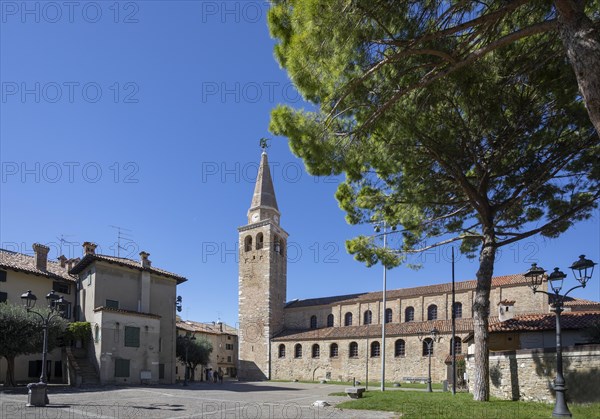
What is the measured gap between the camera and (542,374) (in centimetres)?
1355

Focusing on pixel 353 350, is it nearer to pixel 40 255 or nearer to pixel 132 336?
pixel 132 336

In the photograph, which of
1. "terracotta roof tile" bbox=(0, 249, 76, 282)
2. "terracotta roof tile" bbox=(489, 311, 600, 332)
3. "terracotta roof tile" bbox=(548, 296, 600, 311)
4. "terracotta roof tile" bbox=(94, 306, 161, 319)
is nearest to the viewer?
"terracotta roof tile" bbox=(489, 311, 600, 332)

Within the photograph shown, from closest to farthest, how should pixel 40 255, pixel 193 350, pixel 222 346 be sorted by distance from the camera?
pixel 40 255 < pixel 193 350 < pixel 222 346

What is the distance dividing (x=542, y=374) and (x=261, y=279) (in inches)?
1346

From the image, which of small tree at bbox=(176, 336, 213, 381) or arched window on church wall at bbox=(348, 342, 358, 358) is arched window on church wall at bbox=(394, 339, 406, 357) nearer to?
arched window on church wall at bbox=(348, 342, 358, 358)

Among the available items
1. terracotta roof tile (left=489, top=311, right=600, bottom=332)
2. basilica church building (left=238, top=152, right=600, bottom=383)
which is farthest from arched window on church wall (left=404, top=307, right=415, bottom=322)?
terracotta roof tile (left=489, top=311, right=600, bottom=332)

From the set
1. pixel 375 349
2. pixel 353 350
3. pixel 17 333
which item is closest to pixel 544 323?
pixel 17 333

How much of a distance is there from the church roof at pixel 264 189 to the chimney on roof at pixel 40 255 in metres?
21.4

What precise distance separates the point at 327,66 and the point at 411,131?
3.85 meters

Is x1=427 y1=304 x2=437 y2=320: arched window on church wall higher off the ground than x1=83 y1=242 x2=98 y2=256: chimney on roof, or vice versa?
x1=83 y1=242 x2=98 y2=256: chimney on roof

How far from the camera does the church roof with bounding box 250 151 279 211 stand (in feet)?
155

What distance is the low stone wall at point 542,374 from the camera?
12.4 metres

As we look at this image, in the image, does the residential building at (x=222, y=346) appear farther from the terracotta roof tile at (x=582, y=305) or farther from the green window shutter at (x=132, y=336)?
the terracotta roof tile at (x=582, y=305)

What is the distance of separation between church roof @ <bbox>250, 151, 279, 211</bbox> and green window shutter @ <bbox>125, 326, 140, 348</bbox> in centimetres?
2149
